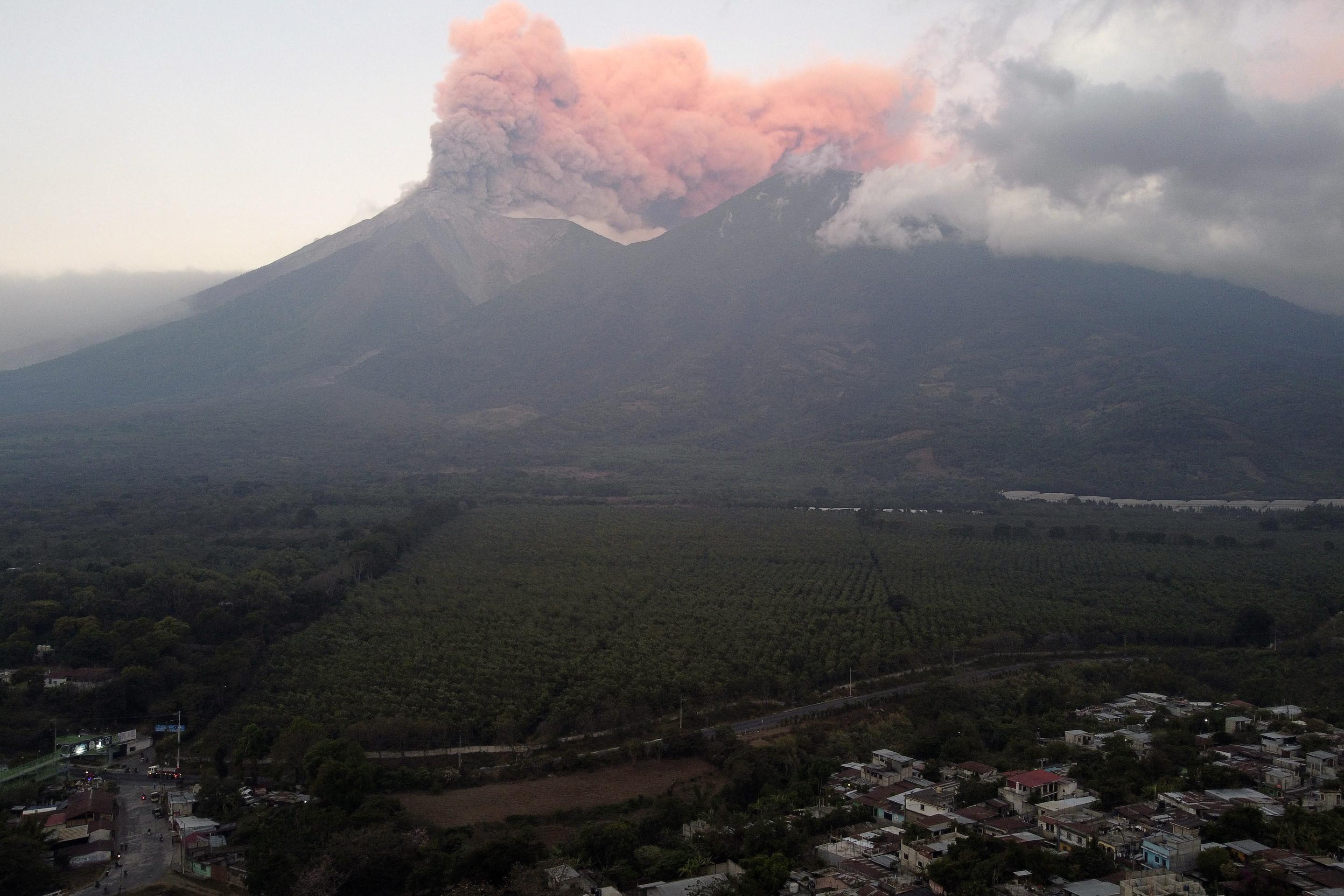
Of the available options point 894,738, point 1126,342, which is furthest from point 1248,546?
point 1126,342

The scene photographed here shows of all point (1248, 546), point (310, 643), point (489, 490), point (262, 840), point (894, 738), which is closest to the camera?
point (262, 840)

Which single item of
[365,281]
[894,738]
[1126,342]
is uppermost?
[365,281]

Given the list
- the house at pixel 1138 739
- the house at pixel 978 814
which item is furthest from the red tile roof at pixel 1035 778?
the house at pixel 1138 739

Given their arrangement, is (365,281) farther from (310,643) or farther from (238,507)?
(310,643)

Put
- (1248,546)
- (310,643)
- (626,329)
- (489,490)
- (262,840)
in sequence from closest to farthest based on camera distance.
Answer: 1. (262,840)
2. (310,643)
3. (1248,546)
4. (489,490)
5. (626,329)

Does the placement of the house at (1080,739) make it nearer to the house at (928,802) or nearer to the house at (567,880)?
the house at (928,802)

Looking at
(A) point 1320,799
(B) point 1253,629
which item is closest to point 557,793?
(A) point 1320,799

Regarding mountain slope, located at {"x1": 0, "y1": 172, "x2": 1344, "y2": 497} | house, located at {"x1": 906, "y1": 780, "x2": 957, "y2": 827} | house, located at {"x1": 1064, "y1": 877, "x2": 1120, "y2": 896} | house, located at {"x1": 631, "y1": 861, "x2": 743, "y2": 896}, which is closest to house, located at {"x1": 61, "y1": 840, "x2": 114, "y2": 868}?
house, located at {"x1": 631, "y1": 861, "x2": 743, "y2": 896}
